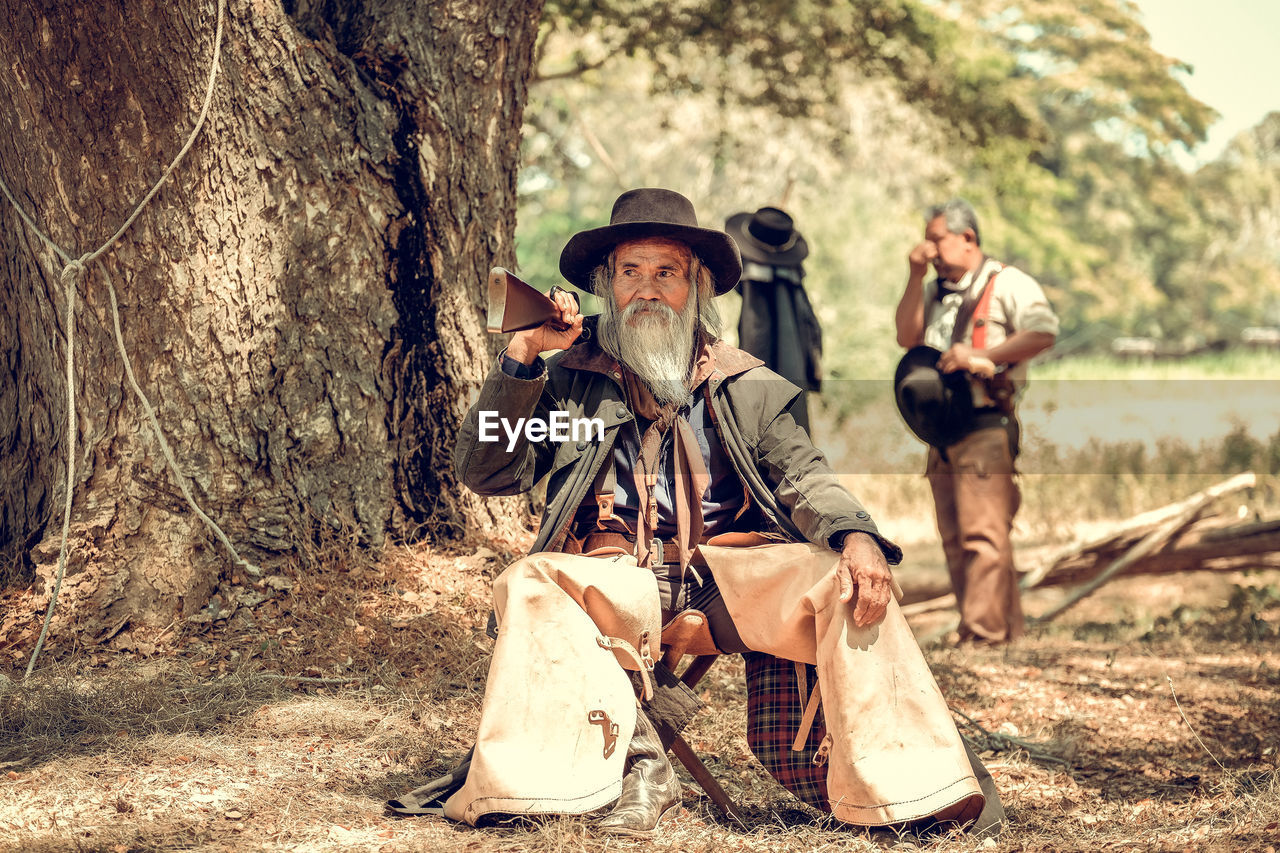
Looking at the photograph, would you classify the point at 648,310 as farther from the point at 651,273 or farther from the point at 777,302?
the point at 777,302

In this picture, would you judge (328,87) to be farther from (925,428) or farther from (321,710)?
(925,428)

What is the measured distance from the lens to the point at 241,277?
4551 millimetres

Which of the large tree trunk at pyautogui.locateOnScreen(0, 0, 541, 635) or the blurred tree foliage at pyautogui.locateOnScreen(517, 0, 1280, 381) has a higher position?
the blurred tree foliage at pyautogui.locateOnScreen(517, 0, 1280, 381)

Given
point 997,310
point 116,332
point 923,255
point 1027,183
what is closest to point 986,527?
point 997,310

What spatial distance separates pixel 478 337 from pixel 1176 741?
3.20m

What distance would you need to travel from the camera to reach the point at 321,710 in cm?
405

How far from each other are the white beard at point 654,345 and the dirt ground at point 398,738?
1201 mm

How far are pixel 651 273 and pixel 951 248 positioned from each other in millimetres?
3647

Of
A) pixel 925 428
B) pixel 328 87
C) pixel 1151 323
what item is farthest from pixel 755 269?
pixel 1151 323

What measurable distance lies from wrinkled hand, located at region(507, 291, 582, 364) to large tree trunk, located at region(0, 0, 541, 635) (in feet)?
5.49

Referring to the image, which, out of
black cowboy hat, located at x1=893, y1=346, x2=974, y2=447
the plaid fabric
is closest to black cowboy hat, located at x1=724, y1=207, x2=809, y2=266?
black cowboy hat, located at x1=893, y1=346, x2=974, y2=447

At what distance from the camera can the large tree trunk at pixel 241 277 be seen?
435 cm

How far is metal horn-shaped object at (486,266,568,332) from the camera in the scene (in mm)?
3141

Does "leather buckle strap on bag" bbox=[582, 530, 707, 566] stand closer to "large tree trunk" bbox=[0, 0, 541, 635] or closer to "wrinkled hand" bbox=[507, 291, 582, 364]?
"wrinkled hand" bbox=[507, 291, 582, 364]
